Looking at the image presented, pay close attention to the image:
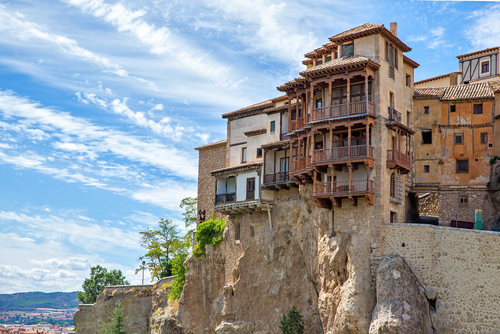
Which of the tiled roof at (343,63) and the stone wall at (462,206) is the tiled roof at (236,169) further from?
the stone wall at (462,206)

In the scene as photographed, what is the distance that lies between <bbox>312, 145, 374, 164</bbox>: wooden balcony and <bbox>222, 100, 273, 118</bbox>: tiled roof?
44.6 feet

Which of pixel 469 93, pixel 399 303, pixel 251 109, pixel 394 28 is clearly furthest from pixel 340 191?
pixel 251 109

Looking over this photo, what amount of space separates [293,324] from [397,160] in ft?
44.9

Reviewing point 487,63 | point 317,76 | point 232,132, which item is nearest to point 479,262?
point 317,76

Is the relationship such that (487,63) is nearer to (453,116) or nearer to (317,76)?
(453,116)

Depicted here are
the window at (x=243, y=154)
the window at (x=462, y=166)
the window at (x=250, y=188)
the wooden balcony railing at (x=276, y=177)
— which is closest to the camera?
the window at (x=462, y=166)

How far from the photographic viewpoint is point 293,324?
41562mm

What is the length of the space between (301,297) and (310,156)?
10.8 meters

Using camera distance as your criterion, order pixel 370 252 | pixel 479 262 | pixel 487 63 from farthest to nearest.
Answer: pixel 487 63
pixel 370 252
pixel 479 262

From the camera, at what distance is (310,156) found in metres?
43.6

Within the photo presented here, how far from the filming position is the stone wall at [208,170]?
57725 mm

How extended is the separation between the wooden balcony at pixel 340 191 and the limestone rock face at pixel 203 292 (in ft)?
47.9

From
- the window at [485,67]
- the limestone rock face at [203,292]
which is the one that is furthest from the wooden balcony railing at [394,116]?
the window at [485,67]

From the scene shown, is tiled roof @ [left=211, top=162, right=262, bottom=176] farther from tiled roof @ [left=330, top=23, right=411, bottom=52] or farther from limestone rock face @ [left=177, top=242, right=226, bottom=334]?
tiled roof @ [left=330, top=23, right=411, bottom=52]
